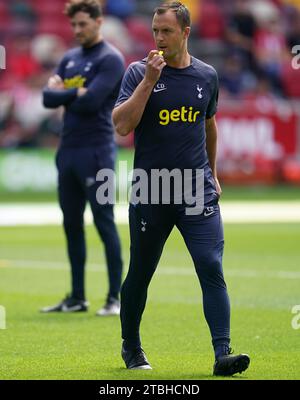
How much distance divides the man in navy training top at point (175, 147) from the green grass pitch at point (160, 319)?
502 mm

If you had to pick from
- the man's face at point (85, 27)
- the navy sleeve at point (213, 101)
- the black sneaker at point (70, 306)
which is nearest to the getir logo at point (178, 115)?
the navy sleeve at point (213, 101)

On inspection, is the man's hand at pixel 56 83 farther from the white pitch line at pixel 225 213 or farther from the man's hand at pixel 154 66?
the white pitch line at pixel 225 213

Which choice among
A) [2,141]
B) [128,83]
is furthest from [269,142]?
[128,83]

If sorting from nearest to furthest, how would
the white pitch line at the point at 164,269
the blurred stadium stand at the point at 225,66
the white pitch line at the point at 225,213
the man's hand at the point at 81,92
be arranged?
1. the man's hand at the point at 81,92
2. the white pitch line at the point at 164,269
3. the white pitch line at the point at 225,213
4. the blurred stadium stand at the point at 225,66

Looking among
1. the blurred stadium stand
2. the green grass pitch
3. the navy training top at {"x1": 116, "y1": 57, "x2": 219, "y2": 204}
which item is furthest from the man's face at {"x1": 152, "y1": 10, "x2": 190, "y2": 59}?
the blurred stadium stand

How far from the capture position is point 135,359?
27.3 ft

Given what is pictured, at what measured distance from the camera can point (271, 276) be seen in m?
13.7

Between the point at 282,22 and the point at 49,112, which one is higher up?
the point at 282,22

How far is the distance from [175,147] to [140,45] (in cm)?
2284

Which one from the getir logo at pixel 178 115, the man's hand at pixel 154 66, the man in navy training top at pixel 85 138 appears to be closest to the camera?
the man's hand at pixel 154 66

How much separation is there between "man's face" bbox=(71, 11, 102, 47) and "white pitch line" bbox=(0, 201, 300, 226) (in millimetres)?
9247

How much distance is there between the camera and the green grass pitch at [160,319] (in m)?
8.34
